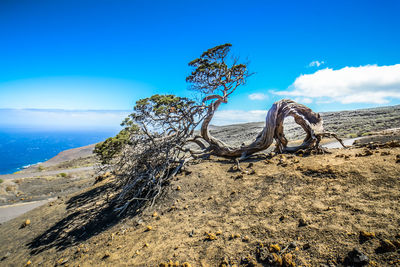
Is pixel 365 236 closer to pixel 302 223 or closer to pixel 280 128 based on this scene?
pixel 302 223

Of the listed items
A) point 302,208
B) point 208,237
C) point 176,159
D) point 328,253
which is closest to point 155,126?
point 176,159

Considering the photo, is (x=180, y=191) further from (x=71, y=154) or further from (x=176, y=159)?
(x=71, y=154)

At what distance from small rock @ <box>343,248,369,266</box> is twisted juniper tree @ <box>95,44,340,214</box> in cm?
446

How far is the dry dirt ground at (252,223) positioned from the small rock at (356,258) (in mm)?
20

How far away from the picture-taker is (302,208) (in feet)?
12.0

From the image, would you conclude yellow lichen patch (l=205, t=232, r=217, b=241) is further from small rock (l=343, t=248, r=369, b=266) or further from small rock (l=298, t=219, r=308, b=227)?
small rock (l=343, t=248, r=369, b=266)

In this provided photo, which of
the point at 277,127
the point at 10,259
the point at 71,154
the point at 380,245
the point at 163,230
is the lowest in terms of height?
the point at 71,154

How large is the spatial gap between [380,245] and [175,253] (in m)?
3.02

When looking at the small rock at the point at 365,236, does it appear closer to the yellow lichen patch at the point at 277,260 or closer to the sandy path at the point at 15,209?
the yellow lichen patch at the point at 277,260

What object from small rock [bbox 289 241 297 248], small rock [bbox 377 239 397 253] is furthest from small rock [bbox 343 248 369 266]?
small rock [bbox 289 241 297 248]

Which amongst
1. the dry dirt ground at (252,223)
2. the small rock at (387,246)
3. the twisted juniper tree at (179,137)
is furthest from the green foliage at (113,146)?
the small rock at (387,246)

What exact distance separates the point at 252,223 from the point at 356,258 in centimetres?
161

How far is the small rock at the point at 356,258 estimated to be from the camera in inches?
90.0

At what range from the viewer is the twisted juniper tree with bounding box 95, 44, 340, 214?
6496mm
